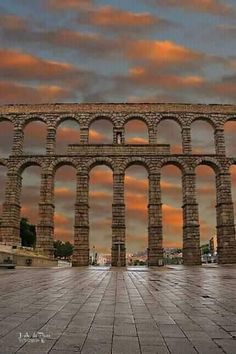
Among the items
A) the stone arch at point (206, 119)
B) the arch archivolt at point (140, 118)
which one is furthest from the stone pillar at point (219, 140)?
the arch archivolt at point (140, 118)

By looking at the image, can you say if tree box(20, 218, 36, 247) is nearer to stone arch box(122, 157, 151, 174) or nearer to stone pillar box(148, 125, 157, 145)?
stone arch box(122, 157, 151, 174)

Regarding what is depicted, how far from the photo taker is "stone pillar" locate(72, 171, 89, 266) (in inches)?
1626

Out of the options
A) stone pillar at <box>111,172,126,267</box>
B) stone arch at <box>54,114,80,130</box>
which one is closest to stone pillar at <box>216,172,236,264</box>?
stone pillar at <box>111,172,126,267</box>

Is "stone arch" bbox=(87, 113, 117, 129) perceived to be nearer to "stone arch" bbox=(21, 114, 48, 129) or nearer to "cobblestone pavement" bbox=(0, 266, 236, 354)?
"stone arch" bbox=(21, 114, 48, 129)

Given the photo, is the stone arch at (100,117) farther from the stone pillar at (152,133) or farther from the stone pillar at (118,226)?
the stone pillar at (118,226)

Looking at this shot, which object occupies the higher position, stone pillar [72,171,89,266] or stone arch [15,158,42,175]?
stone arch [15,158,42,175]

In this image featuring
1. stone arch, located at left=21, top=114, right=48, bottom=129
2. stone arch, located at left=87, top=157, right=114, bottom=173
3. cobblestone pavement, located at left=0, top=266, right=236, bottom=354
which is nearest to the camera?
cobblestone pavement, located at left=0, top=266, right=236, bottom=354

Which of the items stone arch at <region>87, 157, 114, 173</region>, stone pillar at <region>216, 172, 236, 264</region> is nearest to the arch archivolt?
stone arch at <region>87, 157, 114, 173</region>

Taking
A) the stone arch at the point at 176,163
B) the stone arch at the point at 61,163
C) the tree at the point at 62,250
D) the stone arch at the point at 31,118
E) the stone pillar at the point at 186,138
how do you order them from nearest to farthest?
the stone arch at the point at 176,163
the stone arch at the point at 61,163
the stone pillar at the point at 186,138
the stone arch at the point at 31,118
the tree at the point at 62,250

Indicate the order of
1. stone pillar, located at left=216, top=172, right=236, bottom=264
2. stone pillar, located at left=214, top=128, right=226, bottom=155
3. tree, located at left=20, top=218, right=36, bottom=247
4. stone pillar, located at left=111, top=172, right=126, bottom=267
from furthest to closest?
tree, located at left=20, top=218, right=36, bottom=247 → stone pillar, located at left=214, top=128, right=226, bottom=155 → stone pillar, located at left=216, top=172, right=236, bottom=264 → stone pillar, located at left=111, top=172, right=126, bottom=267

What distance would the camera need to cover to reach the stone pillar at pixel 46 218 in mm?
41469

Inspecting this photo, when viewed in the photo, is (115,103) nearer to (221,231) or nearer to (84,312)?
(221,231)

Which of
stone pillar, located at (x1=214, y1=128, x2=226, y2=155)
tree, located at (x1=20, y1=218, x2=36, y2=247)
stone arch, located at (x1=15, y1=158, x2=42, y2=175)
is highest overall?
stone pillar, located at (x1=214, y1=128, x2=226, y2=155)

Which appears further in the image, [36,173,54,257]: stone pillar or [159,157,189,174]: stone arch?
[159,157,189,174]: stone arch
